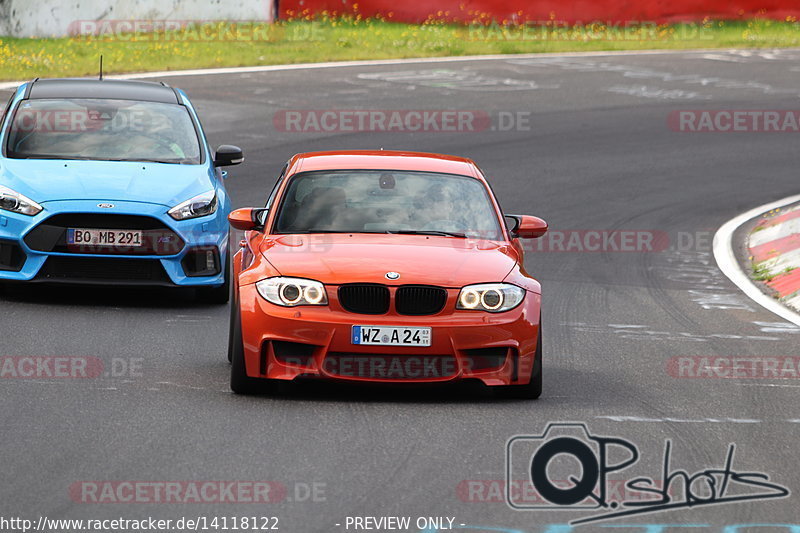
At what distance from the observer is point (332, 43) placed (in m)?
32.9

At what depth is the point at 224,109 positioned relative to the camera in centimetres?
2375

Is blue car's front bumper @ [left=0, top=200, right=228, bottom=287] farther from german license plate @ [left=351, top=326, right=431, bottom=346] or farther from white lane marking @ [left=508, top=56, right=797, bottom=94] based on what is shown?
white lane marking @ [left=508, top=56, right=797, bottom=94]

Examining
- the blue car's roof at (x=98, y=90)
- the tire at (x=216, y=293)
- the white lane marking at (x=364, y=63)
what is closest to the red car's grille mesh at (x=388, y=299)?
the tire at (x=216, y=293)

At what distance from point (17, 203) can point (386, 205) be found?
3497mm

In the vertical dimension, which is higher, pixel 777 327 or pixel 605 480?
pixel 605 480

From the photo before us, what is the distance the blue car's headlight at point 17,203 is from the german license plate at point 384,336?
4.11 metres

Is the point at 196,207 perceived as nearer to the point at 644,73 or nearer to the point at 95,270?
the point at 95,270

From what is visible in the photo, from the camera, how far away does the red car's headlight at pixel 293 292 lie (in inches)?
348

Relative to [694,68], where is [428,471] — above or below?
above

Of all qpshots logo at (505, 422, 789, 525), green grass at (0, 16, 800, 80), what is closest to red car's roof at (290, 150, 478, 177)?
qpshots logo at (505, 422, 789, 525)

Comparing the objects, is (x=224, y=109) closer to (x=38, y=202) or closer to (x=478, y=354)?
(x=38, y=202)

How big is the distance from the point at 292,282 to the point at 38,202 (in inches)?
147

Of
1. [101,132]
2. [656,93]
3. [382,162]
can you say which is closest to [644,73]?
[656,93]

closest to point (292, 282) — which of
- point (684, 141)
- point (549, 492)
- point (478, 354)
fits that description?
point (478, 354)
